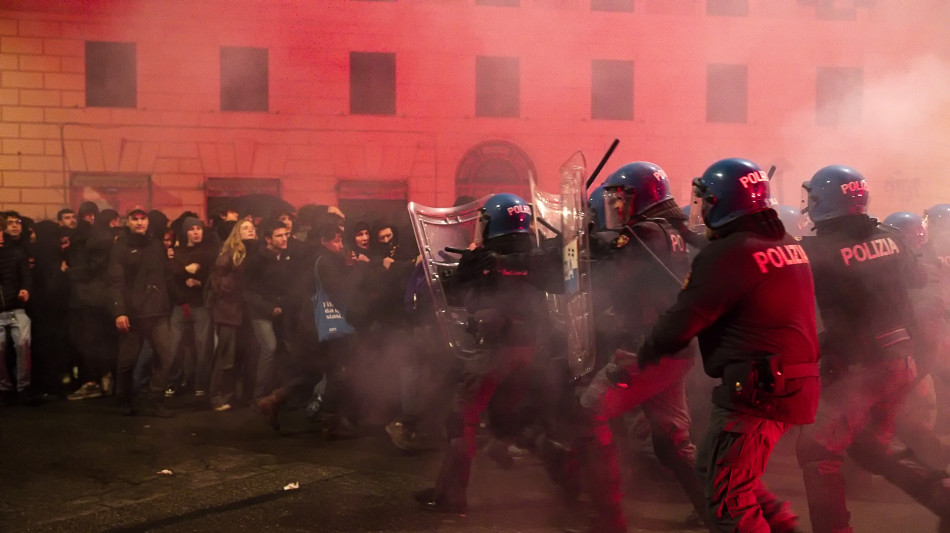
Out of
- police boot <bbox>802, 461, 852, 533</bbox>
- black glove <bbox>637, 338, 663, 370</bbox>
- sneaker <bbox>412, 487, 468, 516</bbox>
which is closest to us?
black glove <bbox>637, 338, 663, 370</bbox>

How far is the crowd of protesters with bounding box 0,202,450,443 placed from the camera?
18.9 feet

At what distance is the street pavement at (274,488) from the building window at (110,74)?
2680 millimetres

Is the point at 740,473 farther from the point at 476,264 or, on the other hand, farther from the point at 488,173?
the point at 488,173

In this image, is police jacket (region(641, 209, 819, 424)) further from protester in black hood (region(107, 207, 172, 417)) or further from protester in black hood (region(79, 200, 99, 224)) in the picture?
protester in black hood (region(79, 200, 99, 224))

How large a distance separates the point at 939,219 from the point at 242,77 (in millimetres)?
6149

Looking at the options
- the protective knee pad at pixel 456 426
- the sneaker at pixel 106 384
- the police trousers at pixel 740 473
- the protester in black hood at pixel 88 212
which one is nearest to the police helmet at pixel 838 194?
the police trousers at pixel 740 473

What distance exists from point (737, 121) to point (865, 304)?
5.07 meters

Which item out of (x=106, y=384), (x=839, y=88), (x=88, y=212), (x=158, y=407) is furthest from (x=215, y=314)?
(x=839, y=88)

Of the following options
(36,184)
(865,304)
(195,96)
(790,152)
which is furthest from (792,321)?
(36,184)

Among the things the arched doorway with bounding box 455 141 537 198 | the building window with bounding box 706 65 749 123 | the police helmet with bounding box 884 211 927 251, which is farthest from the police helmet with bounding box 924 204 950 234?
the arched doorway with bounding box 455 141 537 198

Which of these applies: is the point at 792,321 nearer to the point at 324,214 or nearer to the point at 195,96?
the point at 324,214

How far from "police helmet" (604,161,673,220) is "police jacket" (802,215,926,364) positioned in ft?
2.01

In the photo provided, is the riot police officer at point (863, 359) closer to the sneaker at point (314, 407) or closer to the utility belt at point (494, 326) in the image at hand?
the utility belt at point (494, 326)

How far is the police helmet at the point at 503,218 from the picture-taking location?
4.25 meters
